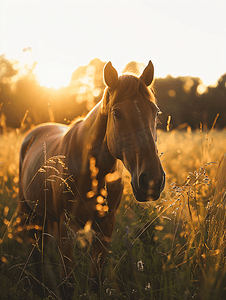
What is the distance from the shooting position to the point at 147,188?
1.49 meters

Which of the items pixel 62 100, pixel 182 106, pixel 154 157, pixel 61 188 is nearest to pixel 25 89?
pixel 62 100

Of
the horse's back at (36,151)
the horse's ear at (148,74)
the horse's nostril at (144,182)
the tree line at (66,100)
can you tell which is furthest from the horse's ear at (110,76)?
the tree line at (66,100)

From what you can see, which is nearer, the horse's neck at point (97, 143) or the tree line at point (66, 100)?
the horse's neck at point (97, 143)

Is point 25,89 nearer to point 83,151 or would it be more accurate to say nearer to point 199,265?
point 83,151

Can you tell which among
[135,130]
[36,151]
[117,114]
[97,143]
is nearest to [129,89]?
[117,114]

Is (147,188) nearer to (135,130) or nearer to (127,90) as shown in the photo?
(135,130)

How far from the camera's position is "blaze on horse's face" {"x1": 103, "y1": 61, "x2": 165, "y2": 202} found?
4.92ft

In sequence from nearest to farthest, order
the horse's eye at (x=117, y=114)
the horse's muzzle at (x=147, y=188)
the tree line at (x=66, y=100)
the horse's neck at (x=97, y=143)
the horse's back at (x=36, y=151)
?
the horse's muzzle at (x=147, y=188)
the horse's eye at (x=117, y=114)
the horse's neck at (x=97, y=143)
the horse's back at (x=36, y=151)
the tree line at (x=66, y=100)

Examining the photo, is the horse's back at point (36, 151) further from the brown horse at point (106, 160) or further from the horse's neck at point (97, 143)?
the horse's neck at point (97, 143)

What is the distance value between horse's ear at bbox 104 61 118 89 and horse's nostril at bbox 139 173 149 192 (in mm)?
827

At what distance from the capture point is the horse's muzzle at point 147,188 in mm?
1468

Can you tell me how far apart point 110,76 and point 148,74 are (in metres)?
0.38

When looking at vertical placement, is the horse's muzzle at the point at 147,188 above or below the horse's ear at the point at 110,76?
below

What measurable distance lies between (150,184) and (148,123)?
458 millimetres
